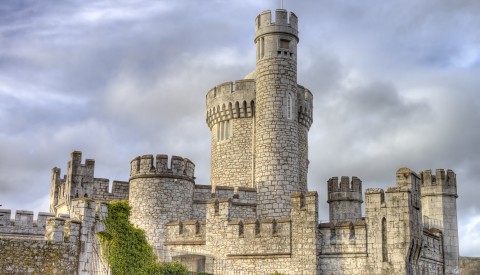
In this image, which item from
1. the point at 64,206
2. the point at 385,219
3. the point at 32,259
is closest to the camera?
the point at 32,259

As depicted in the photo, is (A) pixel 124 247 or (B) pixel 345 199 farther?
(B) pixel 345 199

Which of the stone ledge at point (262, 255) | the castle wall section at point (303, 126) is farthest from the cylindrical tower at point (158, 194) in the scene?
the castle wall section at point (303, 126)

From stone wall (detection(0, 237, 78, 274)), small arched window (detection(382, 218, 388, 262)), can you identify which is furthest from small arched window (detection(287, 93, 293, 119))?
stone wall (detection(0, 237, 78, 274))

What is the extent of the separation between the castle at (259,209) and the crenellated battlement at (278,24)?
6cm

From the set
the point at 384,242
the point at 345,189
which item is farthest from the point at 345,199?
the point at 384,242

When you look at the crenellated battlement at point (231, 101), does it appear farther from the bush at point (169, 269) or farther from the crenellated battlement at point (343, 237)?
the bush at point (169, 269)

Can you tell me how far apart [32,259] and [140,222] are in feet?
38.6

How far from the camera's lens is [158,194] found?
34.6m

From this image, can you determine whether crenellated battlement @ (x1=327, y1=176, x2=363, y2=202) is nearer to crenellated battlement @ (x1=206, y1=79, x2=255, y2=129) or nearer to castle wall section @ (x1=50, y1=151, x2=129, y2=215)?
crenellated battlement @ (x1=206, y1=79, x2=255, y2=129)

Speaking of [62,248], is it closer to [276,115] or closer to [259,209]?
[259,209]

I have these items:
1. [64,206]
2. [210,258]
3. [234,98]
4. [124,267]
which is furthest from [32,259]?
[234,98]

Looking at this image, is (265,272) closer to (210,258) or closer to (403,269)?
(210,258)

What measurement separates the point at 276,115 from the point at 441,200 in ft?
32.4

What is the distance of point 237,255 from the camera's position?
30719 mm
